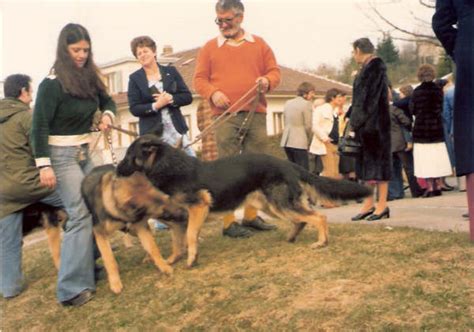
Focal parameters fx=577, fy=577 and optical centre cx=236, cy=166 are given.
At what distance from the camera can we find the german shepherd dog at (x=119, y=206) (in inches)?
216

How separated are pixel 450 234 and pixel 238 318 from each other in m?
2.46

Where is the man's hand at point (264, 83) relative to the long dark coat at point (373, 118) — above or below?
above

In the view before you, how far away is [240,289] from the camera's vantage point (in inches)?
192

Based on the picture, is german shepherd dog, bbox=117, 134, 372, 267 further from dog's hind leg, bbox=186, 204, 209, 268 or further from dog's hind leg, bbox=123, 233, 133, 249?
dog's hind leg, bbox=123, 233, 133, 249

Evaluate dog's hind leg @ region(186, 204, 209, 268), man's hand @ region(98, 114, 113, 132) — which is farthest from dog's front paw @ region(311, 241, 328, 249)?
man's hand @ region(98, 114, 113, 132)

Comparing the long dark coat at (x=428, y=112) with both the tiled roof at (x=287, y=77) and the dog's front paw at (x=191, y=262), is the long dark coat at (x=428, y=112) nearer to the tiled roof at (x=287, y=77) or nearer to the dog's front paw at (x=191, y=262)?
the dog's front paw at (x=191, y=262)

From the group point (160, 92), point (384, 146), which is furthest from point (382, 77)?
point (160, 92)

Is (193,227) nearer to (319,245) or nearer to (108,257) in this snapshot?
(108,257)

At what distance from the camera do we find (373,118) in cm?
697

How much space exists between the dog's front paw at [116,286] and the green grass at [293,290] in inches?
2.0

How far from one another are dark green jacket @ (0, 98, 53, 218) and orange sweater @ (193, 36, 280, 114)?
204 centimetres

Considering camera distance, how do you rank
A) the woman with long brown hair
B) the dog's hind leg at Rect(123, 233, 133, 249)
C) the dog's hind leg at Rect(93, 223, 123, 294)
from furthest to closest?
the dog's hind leg at Rect(123, 233, 133, 249) < the dog's hind leg at Rect(93, 223, 123, 294) < the woman with long brown hair

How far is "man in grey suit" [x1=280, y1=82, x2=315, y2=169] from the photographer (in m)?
11.0

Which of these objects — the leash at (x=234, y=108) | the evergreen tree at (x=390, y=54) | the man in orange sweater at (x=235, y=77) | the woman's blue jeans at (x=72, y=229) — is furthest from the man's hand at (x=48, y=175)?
the evergreen tree at (x=390, y=54)
